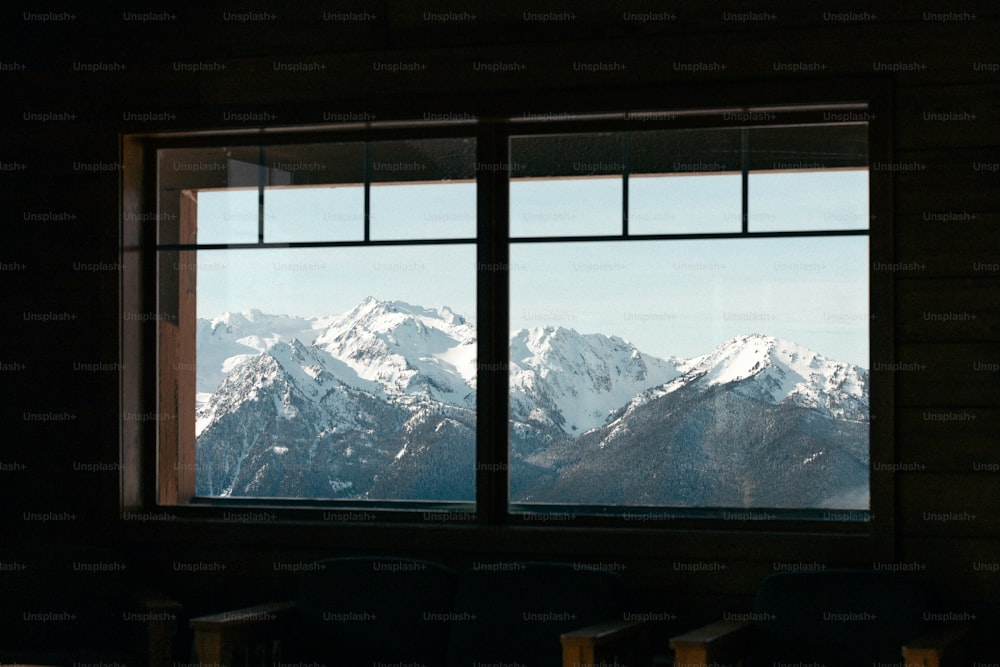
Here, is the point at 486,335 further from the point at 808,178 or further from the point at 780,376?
the point at 808,178

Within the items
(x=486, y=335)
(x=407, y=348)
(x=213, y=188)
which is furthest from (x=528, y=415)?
(x=213, y=188)

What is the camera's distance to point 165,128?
5043 millimetres

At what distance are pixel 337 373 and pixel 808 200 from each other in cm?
188

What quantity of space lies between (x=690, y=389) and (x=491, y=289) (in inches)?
32.2

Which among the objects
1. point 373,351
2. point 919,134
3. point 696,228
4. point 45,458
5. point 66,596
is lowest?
point 66,596

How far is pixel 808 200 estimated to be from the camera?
14.8 ft

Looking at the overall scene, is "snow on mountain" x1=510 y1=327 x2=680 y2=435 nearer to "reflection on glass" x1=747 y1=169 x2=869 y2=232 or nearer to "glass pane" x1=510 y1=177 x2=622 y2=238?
"glass pane" x1=510 y1=177 x2=622 y2=238

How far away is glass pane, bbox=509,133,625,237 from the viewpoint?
15.4 feet

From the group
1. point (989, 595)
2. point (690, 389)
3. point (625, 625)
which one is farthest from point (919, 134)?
point (625, 625)

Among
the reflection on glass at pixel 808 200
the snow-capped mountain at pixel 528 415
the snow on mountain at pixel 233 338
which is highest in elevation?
the reflection on glass at pixel 808 200

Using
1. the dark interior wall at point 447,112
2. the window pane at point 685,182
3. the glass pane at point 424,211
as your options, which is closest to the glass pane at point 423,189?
the glass pane at point 424,211

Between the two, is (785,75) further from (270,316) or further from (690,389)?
(270,316)

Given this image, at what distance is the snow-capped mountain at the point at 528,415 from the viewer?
4508 mm

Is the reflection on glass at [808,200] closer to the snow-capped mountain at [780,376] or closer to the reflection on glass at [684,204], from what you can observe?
the reflection on glass at [684,204]
